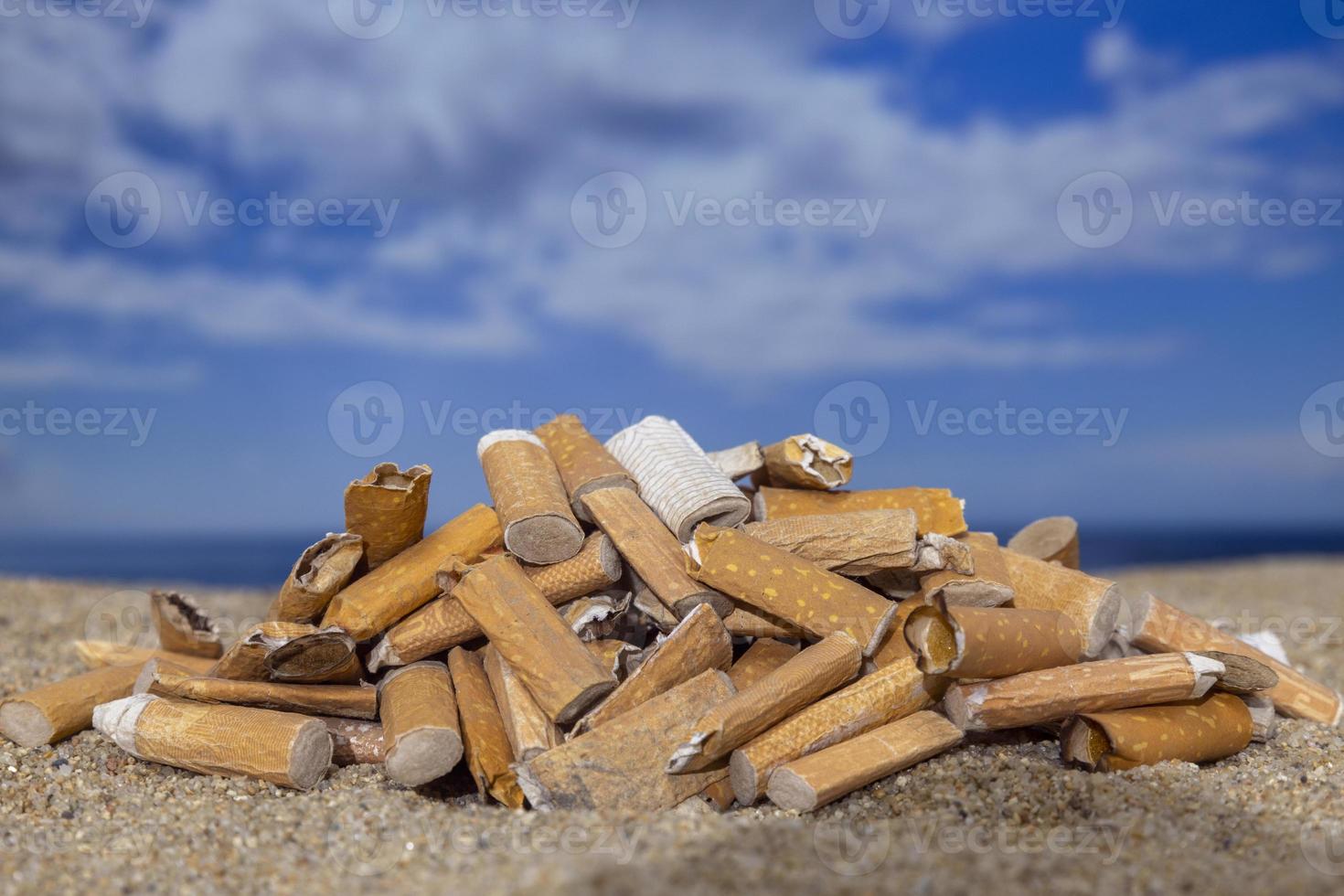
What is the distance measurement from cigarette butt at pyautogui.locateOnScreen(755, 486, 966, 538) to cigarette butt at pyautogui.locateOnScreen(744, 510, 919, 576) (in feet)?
1.59

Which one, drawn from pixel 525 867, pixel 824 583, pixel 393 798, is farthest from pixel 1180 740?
pixel 393 798

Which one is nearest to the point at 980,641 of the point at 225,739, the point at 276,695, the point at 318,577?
the point at 318,577

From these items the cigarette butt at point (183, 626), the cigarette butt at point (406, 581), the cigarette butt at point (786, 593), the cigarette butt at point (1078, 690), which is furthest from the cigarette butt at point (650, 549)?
the cigarette butt at point (183, 626)

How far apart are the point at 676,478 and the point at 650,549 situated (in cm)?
60

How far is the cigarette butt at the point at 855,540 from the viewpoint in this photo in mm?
5258

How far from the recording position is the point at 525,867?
3387 mm

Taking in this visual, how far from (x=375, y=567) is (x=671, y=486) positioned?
188 centimetres

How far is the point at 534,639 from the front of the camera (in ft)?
15.4

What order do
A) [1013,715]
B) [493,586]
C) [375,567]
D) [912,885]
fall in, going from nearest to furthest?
[912,885]
[1013,715]
[493,586]
[375,567]

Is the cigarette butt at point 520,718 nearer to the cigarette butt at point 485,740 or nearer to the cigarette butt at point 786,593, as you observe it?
the cigarette butt at point 485,740

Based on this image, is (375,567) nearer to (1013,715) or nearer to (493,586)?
(493,586)

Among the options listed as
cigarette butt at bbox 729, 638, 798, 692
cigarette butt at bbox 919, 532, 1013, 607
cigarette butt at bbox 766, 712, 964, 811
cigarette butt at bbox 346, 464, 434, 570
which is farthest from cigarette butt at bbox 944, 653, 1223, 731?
cigarette butt at bbox 346, 464, 434, 570

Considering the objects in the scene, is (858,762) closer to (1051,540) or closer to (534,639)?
(534,639)

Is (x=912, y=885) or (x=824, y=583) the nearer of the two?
(x=912, y=885)
